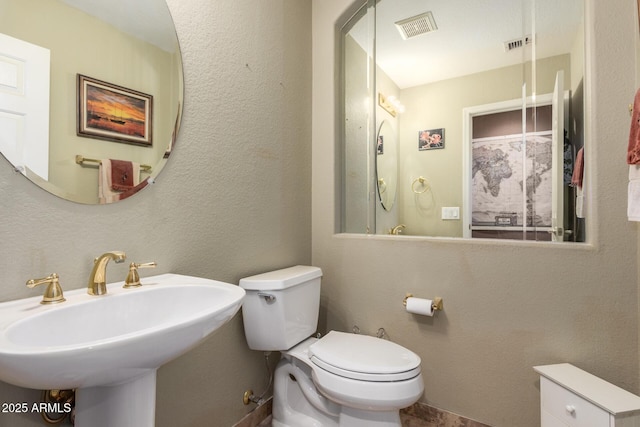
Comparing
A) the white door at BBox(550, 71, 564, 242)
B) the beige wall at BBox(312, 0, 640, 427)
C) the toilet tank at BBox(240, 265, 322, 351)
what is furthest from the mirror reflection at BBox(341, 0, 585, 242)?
the toilet tank at BBox(240, 265, 322, 351)

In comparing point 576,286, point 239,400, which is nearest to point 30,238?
point 239,400

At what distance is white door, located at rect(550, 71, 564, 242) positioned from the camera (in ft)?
4.85

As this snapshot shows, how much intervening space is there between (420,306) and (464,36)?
1.78 metres

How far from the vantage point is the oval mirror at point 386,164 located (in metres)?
2.15

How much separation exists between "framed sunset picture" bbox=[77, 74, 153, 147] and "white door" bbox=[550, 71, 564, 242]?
1808 mm

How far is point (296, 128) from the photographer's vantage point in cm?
190

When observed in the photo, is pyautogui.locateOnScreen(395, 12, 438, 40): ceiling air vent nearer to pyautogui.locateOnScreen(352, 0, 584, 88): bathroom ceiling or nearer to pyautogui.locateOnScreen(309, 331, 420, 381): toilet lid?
pyautogui.locateOnScreen(352, 0, 584, 88): bathroom ceiling

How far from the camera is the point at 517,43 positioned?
180 centimetres

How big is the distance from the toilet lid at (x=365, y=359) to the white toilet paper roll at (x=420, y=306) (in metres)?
0.24

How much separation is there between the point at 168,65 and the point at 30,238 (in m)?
0.76

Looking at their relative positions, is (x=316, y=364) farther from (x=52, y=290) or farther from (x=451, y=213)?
(x=451, y=213)

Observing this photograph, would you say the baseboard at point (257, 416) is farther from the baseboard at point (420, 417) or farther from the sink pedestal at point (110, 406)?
the sink pedestal at point (110, 406)

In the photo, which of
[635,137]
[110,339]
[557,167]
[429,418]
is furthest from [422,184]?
[110,339]

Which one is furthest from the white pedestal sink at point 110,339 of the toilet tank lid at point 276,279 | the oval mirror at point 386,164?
the oval mirror at point 386,164
